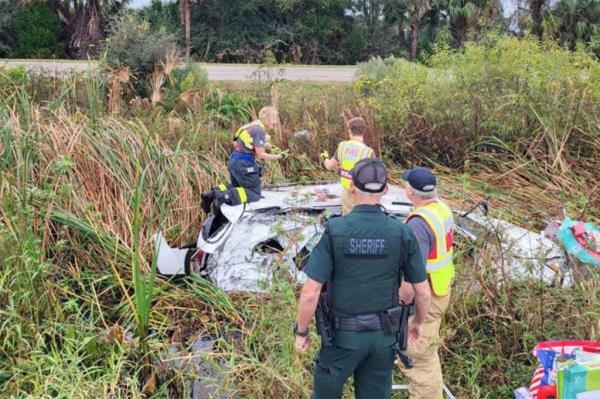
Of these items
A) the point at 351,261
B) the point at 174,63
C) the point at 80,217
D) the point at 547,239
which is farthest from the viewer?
the point at 174,63

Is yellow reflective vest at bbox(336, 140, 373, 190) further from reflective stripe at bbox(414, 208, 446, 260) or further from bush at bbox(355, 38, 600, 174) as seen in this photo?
bush at bbox(355, 38, 600, 174)

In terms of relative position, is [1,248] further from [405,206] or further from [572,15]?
[572,15]

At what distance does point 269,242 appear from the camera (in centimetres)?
514

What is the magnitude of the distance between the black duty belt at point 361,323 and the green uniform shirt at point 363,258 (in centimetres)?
3

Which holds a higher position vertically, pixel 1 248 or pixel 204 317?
pixel 1 248

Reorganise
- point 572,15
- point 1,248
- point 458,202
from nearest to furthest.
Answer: point 1,248 < point 458,202 < point 572,15

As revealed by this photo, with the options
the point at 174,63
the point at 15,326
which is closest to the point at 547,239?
the point at 15,326

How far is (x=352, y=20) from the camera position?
31.8m

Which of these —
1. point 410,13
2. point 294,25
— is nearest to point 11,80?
point 294,25

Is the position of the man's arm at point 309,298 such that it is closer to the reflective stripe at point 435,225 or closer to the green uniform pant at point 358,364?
the green uniform pant at point 358,364

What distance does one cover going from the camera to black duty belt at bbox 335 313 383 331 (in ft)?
10.1

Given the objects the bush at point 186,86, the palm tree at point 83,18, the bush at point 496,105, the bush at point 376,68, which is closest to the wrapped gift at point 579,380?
the bush at point 496,105

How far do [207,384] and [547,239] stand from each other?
2.99 metres

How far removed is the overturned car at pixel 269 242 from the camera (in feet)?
15.4
